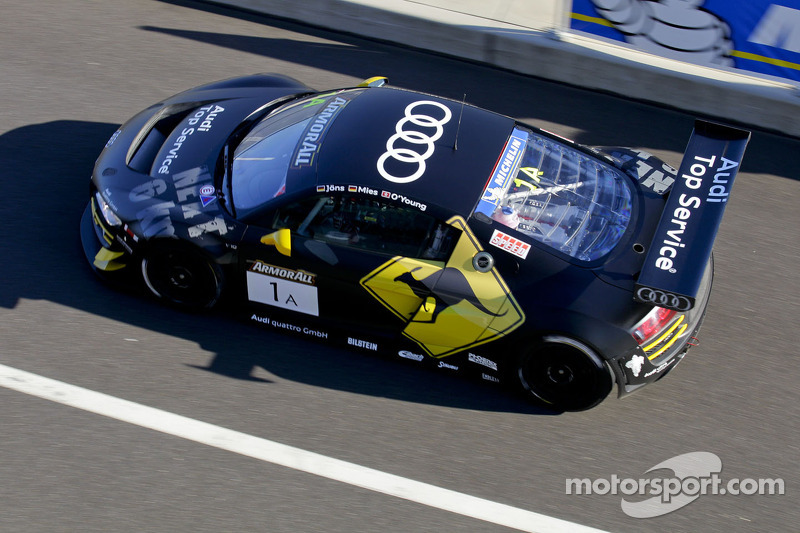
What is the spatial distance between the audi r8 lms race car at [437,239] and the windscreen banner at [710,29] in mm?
2664

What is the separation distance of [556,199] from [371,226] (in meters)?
1.14

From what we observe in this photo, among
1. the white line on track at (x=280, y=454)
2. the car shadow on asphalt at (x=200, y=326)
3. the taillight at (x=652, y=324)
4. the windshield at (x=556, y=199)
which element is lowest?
the white line on track at (x=280, y=454)

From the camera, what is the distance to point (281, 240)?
4.44m

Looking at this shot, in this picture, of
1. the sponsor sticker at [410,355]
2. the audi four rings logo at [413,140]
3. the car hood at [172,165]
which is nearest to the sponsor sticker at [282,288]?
the car hood at [172,165]

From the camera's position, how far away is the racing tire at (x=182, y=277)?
4.64 m

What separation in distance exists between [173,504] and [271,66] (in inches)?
192

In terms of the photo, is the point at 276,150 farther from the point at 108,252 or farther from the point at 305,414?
the point at 305,414

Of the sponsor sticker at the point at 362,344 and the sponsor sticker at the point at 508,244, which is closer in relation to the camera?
the sponsor sticker at the point at 508,244

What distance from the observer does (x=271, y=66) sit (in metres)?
7.57

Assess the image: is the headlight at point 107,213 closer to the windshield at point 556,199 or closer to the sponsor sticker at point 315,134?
the sponsor sticker at point 315,134

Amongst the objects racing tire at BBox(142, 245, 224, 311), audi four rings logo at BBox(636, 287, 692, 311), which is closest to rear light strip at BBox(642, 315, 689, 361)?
audi four rings logo at BBox(636, 287, 692, 311)

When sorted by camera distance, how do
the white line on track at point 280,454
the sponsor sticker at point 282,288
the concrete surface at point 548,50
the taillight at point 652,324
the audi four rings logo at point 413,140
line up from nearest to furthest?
the white line on track at point 280,454, the taillight at point 652,324, the audi four rings logo at point 413,140, the sponsor sticker at point 282,288, the concrete surface at point 548,50

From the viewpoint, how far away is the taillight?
4.26 m

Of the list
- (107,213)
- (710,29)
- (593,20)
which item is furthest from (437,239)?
(710,29)
